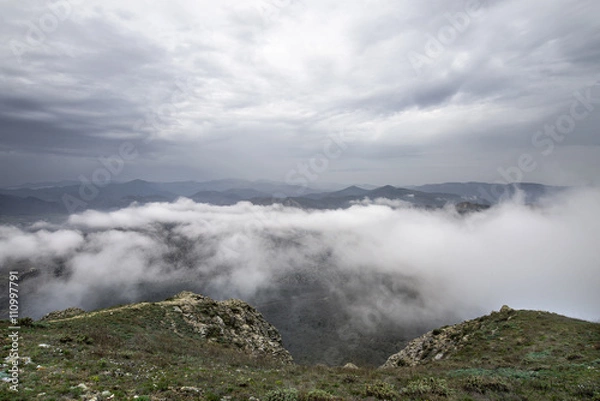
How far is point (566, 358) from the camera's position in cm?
3059

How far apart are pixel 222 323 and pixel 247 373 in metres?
35.8

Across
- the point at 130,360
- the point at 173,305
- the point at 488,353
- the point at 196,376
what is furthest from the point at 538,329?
the point at 173,305

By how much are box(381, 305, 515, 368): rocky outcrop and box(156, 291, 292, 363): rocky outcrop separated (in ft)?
80.0

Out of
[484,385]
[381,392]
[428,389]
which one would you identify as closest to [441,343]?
[484,385]

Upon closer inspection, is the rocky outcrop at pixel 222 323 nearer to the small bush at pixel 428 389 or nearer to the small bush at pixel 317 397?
the small bush at pixel 317 397

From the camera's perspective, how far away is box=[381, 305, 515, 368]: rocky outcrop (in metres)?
A: 46.4

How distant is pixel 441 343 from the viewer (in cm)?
5175

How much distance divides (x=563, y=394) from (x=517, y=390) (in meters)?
2.63

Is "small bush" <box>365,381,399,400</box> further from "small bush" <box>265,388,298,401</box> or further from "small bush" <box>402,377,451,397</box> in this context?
"small bush" <box>265,388,298,401</box>

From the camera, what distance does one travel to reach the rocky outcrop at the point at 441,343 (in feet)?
152

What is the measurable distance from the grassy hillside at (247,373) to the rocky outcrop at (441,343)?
590cm

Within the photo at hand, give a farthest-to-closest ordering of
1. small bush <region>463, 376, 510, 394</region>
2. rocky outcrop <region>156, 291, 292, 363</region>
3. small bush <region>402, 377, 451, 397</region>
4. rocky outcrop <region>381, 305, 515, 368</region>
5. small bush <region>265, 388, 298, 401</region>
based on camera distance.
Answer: rocky outcrop <region>156, 291, 292, 363</region> < rocky outcrop <region>381, 305, 515, 368</region> < small bush <region>463, 376, 510, 394</region> < small bush <region>402, 377, 451, 397</region> < small bush <region>265, 388, 298, 401</region>

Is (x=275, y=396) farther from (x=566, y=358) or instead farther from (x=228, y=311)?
(x=228, y=311)

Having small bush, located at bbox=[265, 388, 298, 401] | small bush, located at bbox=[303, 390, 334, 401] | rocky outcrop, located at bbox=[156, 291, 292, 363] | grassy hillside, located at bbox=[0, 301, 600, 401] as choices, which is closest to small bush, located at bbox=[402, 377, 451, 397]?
grassy hillside, located at bbox=[0, 301, 600, 401]
